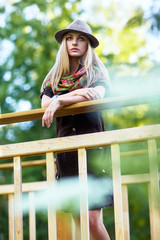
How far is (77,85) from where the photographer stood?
2359 millimetres

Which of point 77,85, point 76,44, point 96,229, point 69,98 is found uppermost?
point 76,44

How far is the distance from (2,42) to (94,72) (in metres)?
8.33

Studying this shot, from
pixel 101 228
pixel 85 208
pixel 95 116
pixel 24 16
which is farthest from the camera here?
pixel 24 16

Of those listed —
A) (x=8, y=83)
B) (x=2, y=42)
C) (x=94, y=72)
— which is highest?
(x=2, y=42)

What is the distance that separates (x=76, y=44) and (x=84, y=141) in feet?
2.80

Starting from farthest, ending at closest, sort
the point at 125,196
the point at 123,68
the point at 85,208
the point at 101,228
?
1. the point at 123,68
2. the point at 125,196
3. the point at 101,228
4. the point at 85,208

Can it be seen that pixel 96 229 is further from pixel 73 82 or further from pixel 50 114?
pixel 73 82

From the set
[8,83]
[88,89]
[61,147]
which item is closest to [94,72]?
[88,89]

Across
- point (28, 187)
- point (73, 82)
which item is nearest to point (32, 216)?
point (28, 187)

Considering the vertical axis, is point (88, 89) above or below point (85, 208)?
above

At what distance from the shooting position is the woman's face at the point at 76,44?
8.03 feet

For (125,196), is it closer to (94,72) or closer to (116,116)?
(94,72)

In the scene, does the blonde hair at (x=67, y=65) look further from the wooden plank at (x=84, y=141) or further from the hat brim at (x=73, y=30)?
the wooden plank at (x=84, y=141)

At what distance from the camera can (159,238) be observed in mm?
1642
